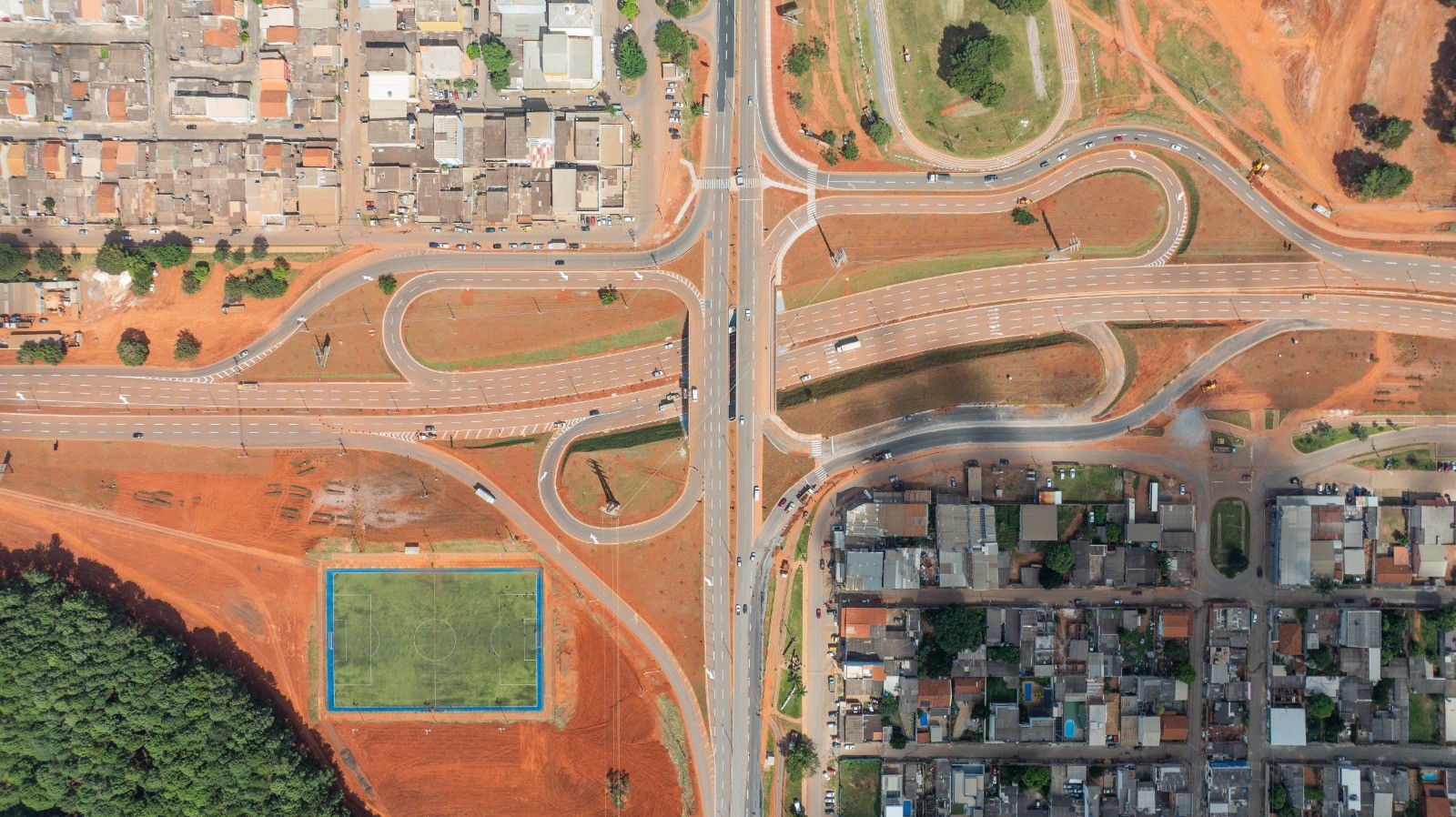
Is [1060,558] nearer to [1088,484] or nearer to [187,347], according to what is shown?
[1088,484]

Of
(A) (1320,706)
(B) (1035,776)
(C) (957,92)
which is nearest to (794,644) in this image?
(B) (1035,776)

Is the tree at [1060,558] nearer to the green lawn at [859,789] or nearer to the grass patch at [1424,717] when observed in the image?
the green lawn at [859,789]

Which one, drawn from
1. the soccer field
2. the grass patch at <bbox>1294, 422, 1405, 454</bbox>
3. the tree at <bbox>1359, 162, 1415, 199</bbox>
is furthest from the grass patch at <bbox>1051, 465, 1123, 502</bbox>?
the soccer field

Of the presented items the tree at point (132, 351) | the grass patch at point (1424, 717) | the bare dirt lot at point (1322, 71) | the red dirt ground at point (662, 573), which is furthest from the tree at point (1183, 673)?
the tree at point (132, 351)

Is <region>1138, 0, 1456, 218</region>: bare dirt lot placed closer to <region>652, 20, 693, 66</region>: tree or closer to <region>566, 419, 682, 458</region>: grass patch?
<region>652, 20, 693, 66</region>: tree

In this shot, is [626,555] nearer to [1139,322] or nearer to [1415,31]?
[1139,322]

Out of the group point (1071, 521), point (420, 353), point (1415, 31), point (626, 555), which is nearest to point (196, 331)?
point (420, 353)
